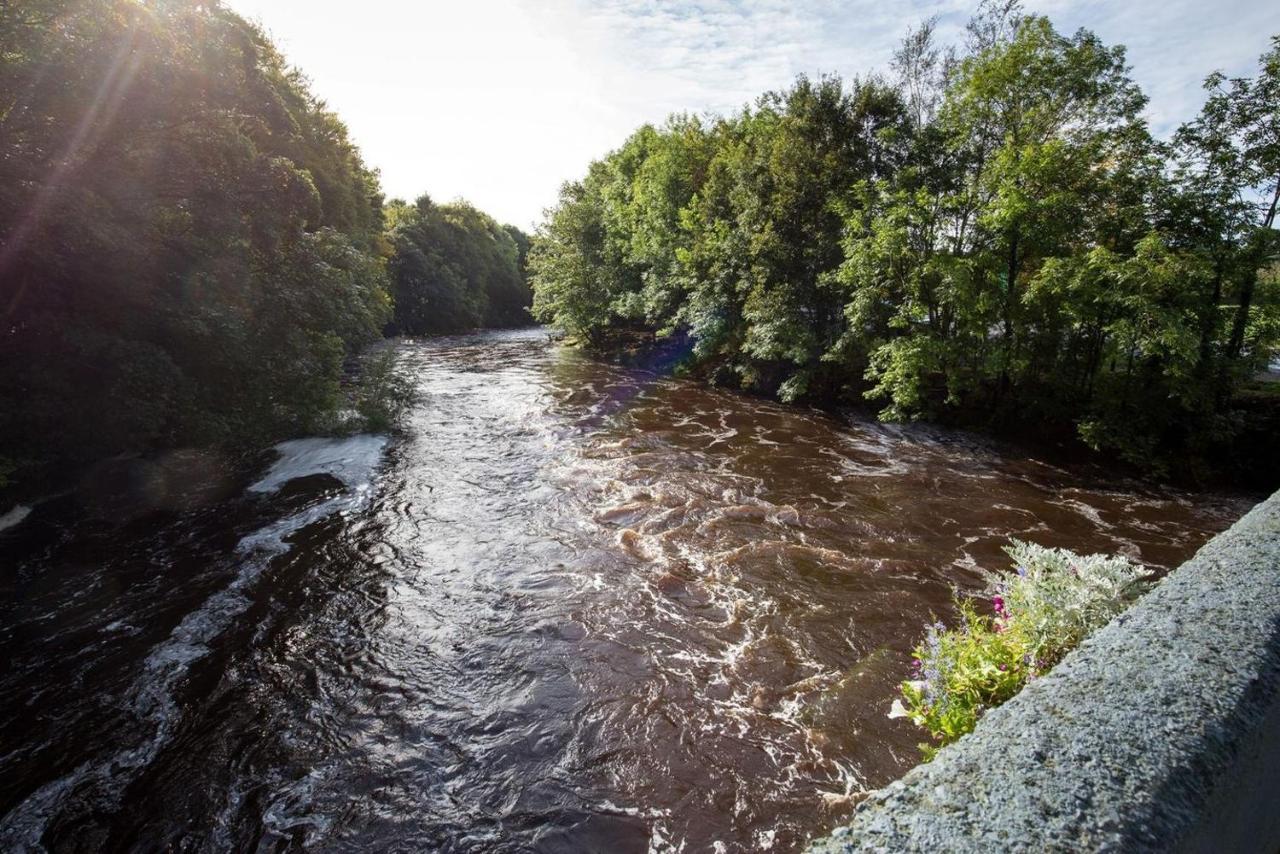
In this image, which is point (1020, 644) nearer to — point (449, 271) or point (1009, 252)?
point (1009, 252)

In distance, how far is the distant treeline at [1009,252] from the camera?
1090cm

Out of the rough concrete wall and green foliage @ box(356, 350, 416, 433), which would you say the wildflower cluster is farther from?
green foliage @ box(356, 350, 416, 433)

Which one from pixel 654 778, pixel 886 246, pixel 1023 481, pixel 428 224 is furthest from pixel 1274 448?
pixel 428 224

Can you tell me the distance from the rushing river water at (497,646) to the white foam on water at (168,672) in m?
0.03

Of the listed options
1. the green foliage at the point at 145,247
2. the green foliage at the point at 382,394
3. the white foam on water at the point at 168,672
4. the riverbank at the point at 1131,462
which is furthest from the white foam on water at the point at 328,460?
the riverbank at the point at 1131,462

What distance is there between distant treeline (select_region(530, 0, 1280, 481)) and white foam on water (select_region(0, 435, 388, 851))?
1372 cm

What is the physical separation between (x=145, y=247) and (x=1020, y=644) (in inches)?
539

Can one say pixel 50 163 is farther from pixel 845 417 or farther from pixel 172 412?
pixel 845 417

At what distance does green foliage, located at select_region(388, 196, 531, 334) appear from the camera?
4478cm

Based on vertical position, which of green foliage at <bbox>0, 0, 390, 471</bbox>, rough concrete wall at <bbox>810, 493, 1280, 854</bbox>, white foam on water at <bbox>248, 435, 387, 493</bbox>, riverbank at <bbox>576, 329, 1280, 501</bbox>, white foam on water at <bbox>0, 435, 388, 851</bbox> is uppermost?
green foliage at <bbox>0, 0, 390, 471</bbox>

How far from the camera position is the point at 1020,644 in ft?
12.4

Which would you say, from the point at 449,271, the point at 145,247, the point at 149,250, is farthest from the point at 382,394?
the point at 449,271

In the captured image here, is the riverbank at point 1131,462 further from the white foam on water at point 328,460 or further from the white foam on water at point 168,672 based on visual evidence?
the white foam on water at point 168,672

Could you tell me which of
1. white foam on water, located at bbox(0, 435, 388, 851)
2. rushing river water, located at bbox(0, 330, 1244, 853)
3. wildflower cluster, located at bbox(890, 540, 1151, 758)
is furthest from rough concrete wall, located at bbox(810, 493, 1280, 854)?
white foam on water, located at bbox(0, 435, 388, 851)
